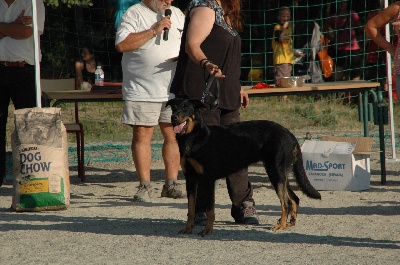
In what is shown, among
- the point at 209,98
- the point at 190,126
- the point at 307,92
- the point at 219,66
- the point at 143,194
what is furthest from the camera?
the point at 307,92

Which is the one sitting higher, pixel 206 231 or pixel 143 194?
pixel 143 194

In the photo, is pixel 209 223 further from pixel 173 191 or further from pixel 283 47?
pixel 283 47

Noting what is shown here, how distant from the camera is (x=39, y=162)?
769 centimetres

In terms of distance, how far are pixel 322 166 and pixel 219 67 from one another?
2.34 metres

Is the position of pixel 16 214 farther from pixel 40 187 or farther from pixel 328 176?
pixel 328 176

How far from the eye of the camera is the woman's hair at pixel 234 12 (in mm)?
6598

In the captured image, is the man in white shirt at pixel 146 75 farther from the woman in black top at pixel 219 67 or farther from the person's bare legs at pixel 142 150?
the woman in black top at pixel 219 67

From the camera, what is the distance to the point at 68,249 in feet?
19.8

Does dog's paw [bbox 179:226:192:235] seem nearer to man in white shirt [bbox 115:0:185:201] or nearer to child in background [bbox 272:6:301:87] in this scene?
man in white shirt [bbox 115:0:185:201]

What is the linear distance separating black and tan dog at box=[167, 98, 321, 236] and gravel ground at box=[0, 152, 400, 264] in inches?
9.8

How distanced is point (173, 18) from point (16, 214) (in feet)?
7.45

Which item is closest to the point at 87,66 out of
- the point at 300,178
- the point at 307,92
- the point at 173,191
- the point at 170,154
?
the point at 307,92

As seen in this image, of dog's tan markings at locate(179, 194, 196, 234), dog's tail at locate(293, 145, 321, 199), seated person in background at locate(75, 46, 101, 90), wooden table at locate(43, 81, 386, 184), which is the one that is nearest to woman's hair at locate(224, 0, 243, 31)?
dog's tail at locate(293, 145, 321, 199)

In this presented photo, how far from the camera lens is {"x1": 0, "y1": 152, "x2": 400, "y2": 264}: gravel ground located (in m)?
5.69
